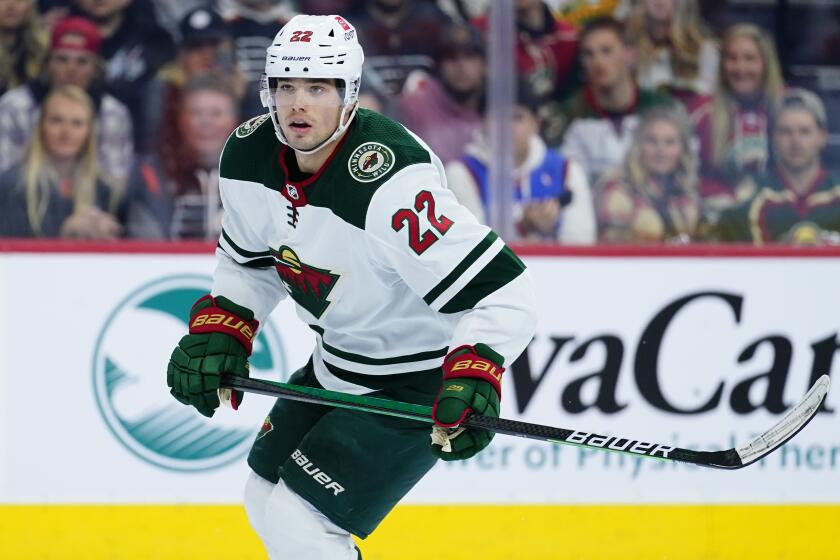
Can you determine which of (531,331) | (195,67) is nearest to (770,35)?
(195,67)

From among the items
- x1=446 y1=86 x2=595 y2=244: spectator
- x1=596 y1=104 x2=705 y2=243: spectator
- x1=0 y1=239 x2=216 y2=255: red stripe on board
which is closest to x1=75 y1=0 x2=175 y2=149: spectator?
x1=0 y1=239 x2=216 y2=255: red stripe on board

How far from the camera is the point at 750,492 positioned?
386cm

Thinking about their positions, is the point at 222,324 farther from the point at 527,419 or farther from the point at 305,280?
the point at 527,419

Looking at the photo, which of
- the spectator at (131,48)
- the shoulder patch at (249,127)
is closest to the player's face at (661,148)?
the spectator at (131,48)

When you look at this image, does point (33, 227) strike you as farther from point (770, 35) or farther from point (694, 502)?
point (770, 35)

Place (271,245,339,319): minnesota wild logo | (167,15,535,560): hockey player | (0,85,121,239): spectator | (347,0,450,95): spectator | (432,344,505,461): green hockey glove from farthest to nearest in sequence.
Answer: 1. (347,0,450,95): spectator
2. (0,85,121,239): spectator
3. (271,245,339,319): minnesota wild logo
4. (167,15,535,560): hockey player
5. (432,344,505,461): green hockey glove

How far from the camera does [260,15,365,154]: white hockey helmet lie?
8.39 feet

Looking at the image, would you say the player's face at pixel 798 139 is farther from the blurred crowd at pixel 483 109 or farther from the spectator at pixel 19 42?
the spectator at pixel 19 42

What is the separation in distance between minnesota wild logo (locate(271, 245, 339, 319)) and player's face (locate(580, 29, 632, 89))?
1974mm

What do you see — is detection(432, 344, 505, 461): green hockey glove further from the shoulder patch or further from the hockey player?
the shoulder patch

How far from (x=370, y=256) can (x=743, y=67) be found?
232 cm

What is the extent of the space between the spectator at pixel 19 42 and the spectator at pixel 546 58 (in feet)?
4.74

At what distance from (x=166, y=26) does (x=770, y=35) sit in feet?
6.58

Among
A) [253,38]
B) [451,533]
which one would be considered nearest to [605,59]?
[253,38]
